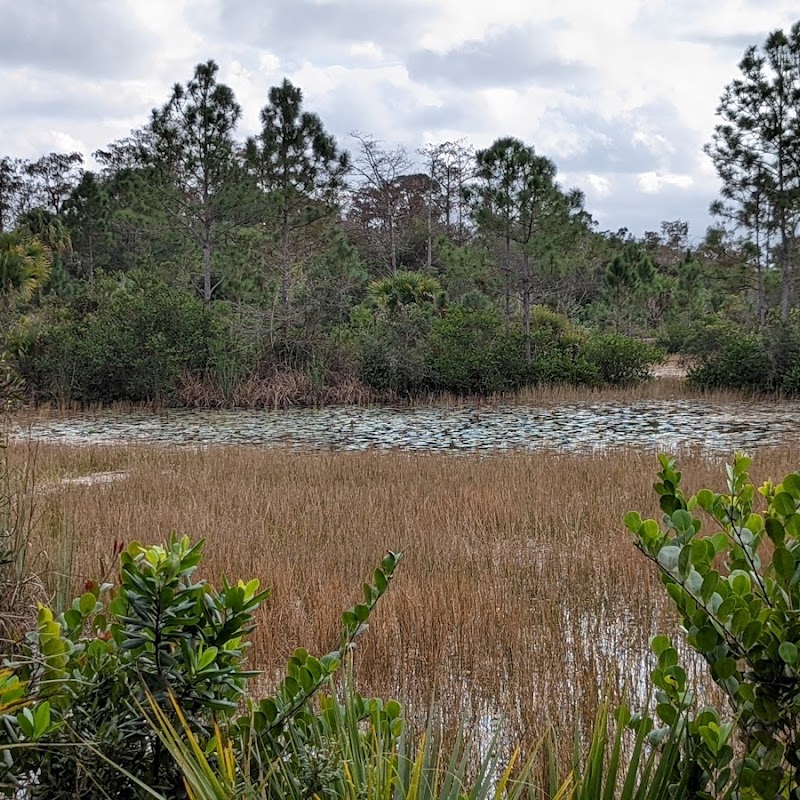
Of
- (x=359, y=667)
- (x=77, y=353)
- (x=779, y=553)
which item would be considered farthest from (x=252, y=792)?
(x=77, y=353)

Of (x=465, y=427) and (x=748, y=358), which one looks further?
(x=748, y=358)

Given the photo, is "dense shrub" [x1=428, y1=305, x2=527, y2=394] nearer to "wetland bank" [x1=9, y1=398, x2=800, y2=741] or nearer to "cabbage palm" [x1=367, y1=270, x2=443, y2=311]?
"cabbage palm" [x1=367, y1=270, x2=443, y2=311]

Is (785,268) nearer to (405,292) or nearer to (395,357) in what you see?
(405,292)

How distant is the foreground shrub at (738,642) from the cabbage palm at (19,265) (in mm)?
15466

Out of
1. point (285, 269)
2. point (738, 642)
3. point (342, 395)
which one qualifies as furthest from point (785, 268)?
point (738, 642)

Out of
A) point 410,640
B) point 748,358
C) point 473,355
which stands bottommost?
point 410,640

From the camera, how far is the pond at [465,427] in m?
11.7

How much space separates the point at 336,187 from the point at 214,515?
15108 mm

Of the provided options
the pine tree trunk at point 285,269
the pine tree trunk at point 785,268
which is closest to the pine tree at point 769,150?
the pine tree trunk at point 785,268

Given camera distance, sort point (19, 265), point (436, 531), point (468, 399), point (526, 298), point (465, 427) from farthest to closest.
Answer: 1. point (526, 298)
2. point (468, 399)
3. point (19, 265)
4. point (465, 427)
5. point (436, 531)

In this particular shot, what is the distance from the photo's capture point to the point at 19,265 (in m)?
15.4

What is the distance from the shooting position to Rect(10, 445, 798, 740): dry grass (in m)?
3.63

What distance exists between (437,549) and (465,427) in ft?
27.5

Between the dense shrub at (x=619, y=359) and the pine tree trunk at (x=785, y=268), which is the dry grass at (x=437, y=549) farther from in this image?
the pine tree trunk at (x=785, y=268)
